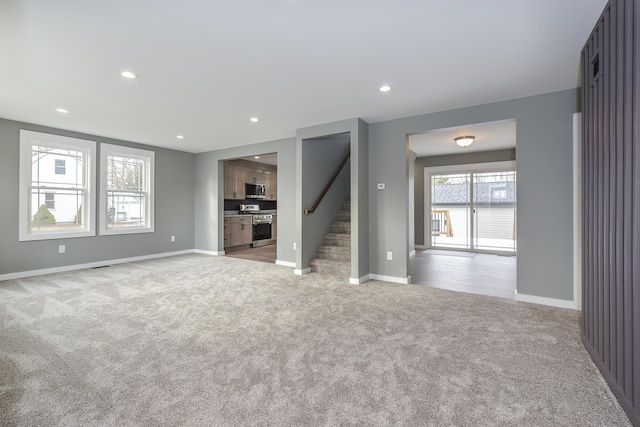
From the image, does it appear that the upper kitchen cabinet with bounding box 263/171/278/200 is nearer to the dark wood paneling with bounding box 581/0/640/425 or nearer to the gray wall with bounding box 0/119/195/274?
the gray wall with bounding box 0/119/195/274

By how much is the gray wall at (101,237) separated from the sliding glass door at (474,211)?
6.46 meters

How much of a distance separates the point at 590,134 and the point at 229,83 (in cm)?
332

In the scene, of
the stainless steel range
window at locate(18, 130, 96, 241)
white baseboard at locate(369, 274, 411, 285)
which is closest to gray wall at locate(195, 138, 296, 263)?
the stainless steel range

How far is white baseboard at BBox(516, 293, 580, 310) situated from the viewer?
3232 millimetres

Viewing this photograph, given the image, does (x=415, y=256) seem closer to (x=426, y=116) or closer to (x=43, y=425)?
(x=426, y=116)

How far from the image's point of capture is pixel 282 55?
254cm

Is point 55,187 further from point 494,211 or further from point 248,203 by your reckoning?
point 494,211

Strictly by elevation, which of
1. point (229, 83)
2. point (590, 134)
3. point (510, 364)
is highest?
point (229, 83)

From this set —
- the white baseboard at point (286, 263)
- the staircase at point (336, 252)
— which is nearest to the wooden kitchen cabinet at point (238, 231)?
the white baseboard at point (286, 263)

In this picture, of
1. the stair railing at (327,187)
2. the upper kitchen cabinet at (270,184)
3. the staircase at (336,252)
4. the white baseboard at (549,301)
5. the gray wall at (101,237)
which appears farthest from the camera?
the upper kitchen cabinet at (270,184)

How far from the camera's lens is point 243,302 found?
3.38 metres

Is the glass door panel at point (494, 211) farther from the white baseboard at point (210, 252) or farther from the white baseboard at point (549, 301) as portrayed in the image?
the white baseboard at point (210, 252)

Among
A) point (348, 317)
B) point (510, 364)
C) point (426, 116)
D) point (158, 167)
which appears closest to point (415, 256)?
point (426, 116)

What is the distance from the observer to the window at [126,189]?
548cm
